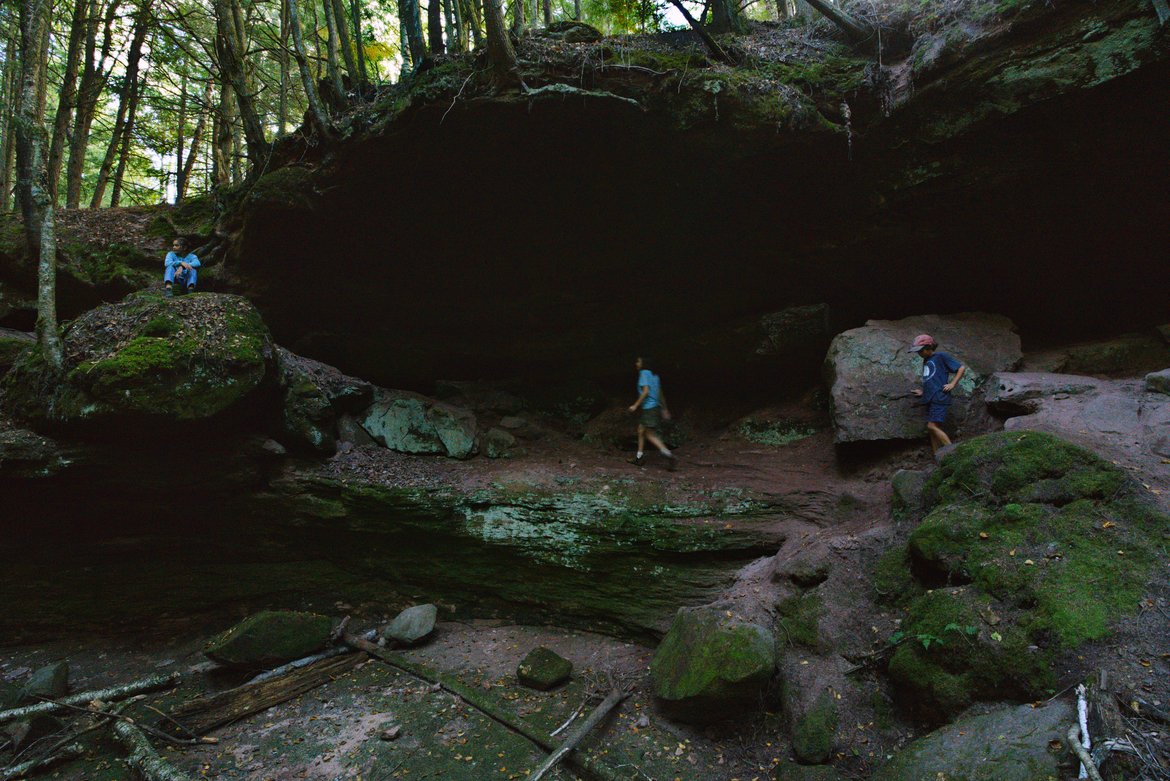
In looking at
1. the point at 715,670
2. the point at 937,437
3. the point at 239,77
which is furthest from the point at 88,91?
the point at 937,437

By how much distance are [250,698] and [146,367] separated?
4477 mm

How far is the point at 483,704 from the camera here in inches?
232

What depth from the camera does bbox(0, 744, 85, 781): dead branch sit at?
5219 millimetres

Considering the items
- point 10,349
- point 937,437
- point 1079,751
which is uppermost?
point 10,349

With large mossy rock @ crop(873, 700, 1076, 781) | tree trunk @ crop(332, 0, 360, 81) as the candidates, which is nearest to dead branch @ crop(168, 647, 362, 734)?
large mossy rock @ crop(873, 700, 1076, 781)

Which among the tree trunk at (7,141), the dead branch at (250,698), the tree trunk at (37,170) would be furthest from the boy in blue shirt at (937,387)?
the tree trunk at (7,141)

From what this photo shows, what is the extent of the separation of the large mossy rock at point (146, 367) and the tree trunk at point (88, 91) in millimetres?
8699

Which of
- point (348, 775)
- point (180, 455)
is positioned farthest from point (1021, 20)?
point (180, 455)

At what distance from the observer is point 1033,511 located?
4773mm

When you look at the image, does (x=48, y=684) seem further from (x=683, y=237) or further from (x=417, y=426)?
(x=683, y=237)

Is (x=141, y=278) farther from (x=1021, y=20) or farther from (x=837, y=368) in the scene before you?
(x=1021, y=20)

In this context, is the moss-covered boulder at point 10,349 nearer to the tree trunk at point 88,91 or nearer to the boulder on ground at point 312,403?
the boulder on ground at point 312,403

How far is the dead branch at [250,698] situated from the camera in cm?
598

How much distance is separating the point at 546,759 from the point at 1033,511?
17.0 feet
